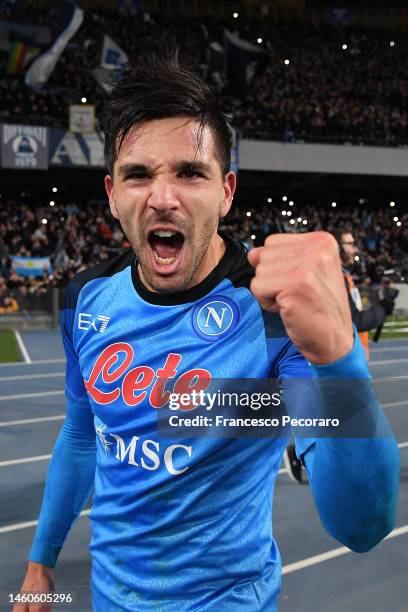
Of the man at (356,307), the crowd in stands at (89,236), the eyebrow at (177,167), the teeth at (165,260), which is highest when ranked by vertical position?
the eyebrow at (177,167)

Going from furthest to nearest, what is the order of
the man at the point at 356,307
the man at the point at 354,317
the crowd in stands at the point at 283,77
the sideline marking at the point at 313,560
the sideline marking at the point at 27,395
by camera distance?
the crowd in stands at the point at 283,77, the sideline marking at the point at 27,395, the man at the point at 356,307, the man at the point at 354,317, the sideline marking at the point at 313,560

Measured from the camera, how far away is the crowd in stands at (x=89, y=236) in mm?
20016

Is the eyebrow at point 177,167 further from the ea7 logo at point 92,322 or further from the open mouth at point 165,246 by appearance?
the ea7 logo at point 92,322

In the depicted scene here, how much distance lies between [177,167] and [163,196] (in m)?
0.08

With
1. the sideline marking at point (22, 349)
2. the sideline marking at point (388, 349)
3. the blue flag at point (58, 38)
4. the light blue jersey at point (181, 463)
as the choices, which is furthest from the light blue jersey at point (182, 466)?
the blue flag at point (58, 38)

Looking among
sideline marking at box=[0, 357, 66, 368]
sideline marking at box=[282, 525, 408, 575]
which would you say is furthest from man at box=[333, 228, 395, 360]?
sideline marking at box=[0, 357, 66, 368]

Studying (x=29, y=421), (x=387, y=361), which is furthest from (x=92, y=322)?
(x=387, y=361)

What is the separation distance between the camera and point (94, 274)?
2207 mm

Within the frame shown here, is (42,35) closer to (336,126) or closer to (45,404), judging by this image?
(336,126)

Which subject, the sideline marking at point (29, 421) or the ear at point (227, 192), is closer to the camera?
the ear at point (227, 192)

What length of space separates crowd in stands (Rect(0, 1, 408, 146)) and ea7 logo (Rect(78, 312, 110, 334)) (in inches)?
961

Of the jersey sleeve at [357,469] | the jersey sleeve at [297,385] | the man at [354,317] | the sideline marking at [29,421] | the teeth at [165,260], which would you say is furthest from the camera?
the sideline marking at [29,421]

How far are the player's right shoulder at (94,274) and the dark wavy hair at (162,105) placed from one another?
0.39m

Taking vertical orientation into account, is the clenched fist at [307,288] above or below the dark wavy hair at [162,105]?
below
